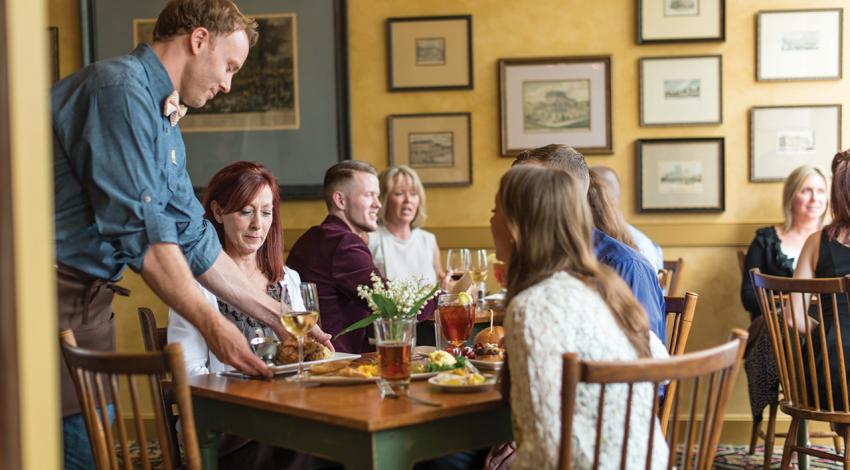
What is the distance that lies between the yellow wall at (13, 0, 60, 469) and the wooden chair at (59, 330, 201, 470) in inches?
22.8

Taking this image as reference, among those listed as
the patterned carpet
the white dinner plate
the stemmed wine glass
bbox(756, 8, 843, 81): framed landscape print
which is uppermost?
bbox(756, 8, 843, 81): framed landscape print

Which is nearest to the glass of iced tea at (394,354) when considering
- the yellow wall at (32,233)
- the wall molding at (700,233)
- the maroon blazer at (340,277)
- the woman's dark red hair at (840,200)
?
the yellow wall at (32,233)

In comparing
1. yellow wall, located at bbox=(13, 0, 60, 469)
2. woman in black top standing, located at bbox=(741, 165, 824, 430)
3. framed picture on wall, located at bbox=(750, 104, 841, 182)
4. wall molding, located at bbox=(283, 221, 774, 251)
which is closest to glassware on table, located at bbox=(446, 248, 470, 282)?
wall molding, located at bbox=(283, 221, 774, 251)

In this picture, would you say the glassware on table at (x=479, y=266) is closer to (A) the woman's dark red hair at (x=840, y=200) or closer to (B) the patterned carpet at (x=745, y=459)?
(A) the woman's dark red hair at (x=840, y=200)

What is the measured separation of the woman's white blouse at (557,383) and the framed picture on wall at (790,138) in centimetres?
344

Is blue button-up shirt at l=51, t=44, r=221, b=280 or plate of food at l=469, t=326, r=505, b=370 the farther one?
plate of food at l=469, t=326, r=505, b=370

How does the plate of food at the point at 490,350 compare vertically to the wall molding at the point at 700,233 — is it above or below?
below

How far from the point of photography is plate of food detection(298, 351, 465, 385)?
7.19 feet

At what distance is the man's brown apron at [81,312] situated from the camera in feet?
6.96

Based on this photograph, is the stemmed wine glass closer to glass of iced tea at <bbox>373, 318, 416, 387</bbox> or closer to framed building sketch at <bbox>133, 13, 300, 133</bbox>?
glass of iced tea at <bbox>373, 318, 416, 387</bbox>

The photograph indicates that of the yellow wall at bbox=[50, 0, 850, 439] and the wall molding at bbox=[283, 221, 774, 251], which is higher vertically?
the yellow wall at bbox=[50, 0, 850, 439]

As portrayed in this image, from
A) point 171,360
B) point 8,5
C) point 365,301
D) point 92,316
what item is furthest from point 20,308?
point 365,301

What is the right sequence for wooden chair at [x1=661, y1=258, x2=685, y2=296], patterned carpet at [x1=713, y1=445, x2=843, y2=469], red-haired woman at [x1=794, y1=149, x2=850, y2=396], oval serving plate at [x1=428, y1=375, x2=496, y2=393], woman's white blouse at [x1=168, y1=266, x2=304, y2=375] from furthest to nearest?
wooden chair at [x1=661, y1=258, x2=685, y2=296] → patterned carpet at [x1=713, y1=445, x2=843, y2=469] → red-haired woman at [x1=794, y1=149, x2=850, y2=396] → woman's white blouse at [x1=168, y1=266, x2=304, y2=375] → oval serving plate at [x1=428, y1=375, x2=496, y2=393]

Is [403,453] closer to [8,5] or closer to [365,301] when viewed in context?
[8,5]
